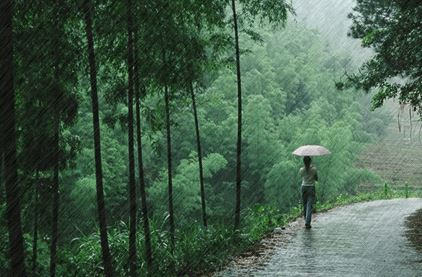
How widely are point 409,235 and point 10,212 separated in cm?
870

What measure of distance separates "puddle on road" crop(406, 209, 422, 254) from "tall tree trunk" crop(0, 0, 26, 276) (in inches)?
277

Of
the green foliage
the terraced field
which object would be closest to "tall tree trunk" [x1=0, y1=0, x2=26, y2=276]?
the green foliage

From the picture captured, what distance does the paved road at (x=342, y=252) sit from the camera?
801cm

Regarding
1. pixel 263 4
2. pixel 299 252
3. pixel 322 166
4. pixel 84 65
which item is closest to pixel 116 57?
pixel 84 65

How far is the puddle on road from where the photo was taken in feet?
34.4

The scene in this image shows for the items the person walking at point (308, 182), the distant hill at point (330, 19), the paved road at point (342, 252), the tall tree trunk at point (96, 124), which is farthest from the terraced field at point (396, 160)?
the tall tree trunk at point (96, 124)

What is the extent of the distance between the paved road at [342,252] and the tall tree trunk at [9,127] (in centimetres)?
337

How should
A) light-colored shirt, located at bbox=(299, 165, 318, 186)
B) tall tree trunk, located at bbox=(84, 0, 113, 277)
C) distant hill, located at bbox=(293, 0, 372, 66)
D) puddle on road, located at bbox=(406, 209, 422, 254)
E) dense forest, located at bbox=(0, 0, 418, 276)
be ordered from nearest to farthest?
tall tree trunk, located at bbox=(84, 0, 113, 277)
dense forest, located at bbox=(0, 0, 418, 276)
puddle on road, located at bbox=(406, 209, 422, 254)
light-colored shirt, located at bbox=(299, 165, 318, 186)
distant hill, located at bbox=(293, 0, 372, 66)

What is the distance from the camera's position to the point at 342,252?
9430 millimetres

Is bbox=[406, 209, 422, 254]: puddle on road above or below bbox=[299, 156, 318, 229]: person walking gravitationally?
below

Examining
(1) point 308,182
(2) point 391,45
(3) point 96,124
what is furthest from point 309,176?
(3) point 96,124

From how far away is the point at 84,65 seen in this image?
8781mm

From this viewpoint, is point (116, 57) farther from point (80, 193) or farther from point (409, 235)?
point (80, 193)

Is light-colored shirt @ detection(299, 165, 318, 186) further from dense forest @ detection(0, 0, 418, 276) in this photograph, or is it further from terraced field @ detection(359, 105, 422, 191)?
terraced field @ detection(359, 105, 422, 191)
